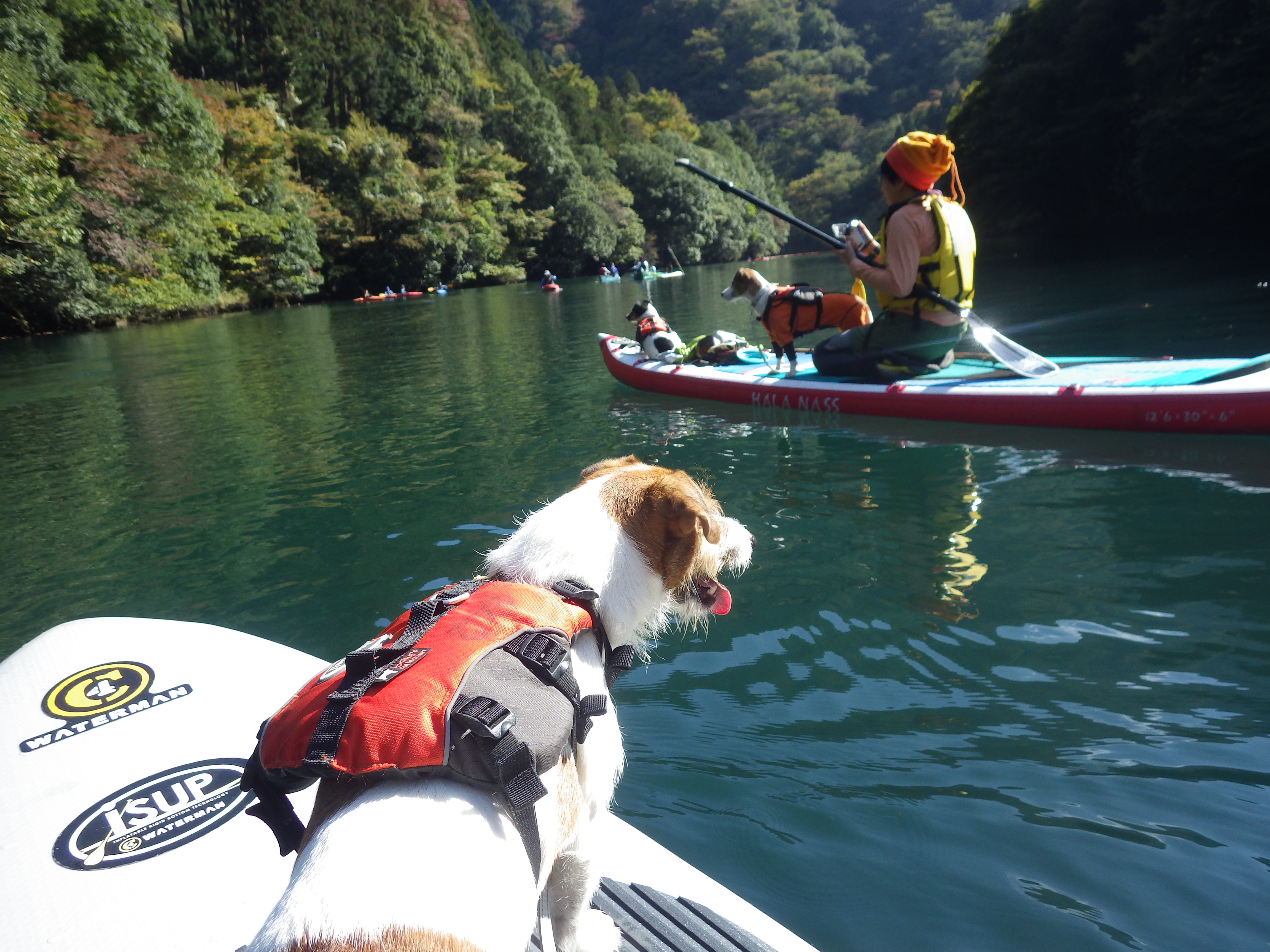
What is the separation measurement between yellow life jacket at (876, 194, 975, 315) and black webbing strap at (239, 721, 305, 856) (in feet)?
21.8

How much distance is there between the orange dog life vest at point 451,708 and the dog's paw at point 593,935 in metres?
0.53

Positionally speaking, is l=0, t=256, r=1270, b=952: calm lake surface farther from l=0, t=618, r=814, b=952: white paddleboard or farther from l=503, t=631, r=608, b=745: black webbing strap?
l=503, t=631, r=608, b=745: black webbing strap

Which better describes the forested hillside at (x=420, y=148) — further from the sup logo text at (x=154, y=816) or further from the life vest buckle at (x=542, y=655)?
the life vest buckle at (x=542, y=655)

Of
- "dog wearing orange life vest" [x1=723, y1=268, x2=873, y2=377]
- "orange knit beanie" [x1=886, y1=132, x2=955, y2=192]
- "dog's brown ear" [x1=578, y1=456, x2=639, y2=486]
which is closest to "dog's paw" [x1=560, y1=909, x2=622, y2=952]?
"dog's brown ear" [x1=578, y1=456, x2=639, y2=486]

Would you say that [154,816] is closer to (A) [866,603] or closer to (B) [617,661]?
(B) [617,661]

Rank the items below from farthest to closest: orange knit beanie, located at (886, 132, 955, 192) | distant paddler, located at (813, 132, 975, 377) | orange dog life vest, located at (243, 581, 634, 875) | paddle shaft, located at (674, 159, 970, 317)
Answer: paddle shaft, located at (674, 159, 970, 317) → distant paddler, located at (813, 132, 975, 377) → orange knit beanie, located at (886, 132, 955, 192) → orange dog life vest, located at (243, 581, 634, 875)

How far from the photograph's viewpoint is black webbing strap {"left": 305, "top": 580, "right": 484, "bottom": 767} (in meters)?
1.36

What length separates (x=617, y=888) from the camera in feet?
7.16

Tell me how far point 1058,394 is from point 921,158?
2.34m

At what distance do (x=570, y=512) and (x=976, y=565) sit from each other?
329 centimetres

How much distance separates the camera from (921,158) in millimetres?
6586

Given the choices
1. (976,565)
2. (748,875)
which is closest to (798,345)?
(976,565)

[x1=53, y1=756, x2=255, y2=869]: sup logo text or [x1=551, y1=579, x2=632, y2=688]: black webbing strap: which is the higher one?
[x1=551, y1=579, x2=632, y2=688]: black webbing strap

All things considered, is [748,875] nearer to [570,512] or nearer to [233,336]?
[570,512]
